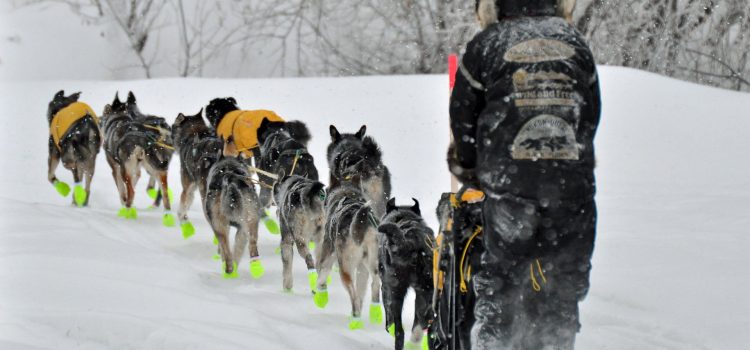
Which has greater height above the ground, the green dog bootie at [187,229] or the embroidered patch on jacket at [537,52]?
the embroidered patch on jacket at [537,52]

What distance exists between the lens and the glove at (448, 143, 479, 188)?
3.38 m

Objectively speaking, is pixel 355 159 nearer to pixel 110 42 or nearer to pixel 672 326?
pixel 672 326

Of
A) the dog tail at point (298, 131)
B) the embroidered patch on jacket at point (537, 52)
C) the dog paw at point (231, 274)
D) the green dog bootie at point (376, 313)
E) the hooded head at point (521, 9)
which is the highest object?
the dog tail at point (298, 131)

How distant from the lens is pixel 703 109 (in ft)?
42.1

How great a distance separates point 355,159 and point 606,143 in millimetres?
6330

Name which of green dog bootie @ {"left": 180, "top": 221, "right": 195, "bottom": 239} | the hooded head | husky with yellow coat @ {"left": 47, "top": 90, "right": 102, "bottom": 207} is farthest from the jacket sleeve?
husky with yellow coat @ {"left": 47, "top": 90, "right": 102, "bottom": 207}

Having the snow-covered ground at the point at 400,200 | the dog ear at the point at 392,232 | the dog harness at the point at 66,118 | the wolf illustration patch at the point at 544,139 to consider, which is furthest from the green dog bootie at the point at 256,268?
the wolf illustration patch at the point at 544,139

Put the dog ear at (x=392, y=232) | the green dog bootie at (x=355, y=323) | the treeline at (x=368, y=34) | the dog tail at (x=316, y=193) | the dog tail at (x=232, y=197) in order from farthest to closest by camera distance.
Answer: the treeline at (x=368, y=34), the dog tail at (x=232, y=197), the dog tail at (x=316, y=193), the green dog bootie at (x=355, y=323), the dog ear at (x=392, y=232)

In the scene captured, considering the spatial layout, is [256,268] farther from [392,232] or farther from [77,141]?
[77,141]

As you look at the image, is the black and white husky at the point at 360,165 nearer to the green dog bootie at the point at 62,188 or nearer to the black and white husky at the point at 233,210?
the black and white husky at the point at 233,210

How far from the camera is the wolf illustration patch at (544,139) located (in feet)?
9.99

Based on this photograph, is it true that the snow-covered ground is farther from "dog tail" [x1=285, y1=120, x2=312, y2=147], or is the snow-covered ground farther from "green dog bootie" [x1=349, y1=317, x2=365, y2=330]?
"dog tail" [x1=285, y1=120, x2=312, y2=147]

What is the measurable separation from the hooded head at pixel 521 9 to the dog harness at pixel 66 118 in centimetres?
800

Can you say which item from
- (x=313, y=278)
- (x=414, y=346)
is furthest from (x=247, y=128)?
(x=414, y=346)
